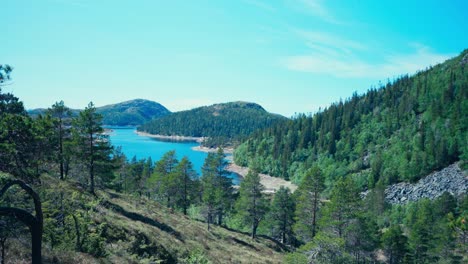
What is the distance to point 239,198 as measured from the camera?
52.1 metres

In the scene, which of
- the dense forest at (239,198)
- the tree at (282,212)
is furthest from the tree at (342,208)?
the tree at (282,212)

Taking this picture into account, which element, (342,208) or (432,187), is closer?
(342,208)

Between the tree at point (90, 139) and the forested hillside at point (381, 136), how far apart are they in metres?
80.9

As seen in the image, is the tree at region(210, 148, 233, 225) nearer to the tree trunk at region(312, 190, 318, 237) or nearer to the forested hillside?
the tree trunk at region(312, 190, 318, 237)

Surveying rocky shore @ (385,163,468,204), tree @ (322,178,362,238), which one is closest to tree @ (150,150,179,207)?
tree @ (322,178,362,238)

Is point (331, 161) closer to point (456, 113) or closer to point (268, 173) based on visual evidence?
point (268, 173)

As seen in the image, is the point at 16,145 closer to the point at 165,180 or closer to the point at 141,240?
the point at 141,240

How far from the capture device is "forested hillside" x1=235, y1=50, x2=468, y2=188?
9019 cm

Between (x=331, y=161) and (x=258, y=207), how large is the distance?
255ft

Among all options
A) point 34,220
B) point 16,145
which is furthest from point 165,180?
point 34,220

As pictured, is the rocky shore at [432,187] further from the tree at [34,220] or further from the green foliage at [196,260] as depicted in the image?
the tree at [34,220]

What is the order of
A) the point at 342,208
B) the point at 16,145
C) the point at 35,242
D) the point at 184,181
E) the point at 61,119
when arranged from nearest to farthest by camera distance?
the point at 35,242, the point at 16,145, the point at 342,208, the point at 61,119, the point at 184,181

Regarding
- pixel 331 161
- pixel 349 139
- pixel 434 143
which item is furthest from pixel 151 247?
pixel 349 139

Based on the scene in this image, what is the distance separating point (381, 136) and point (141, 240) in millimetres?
110839
